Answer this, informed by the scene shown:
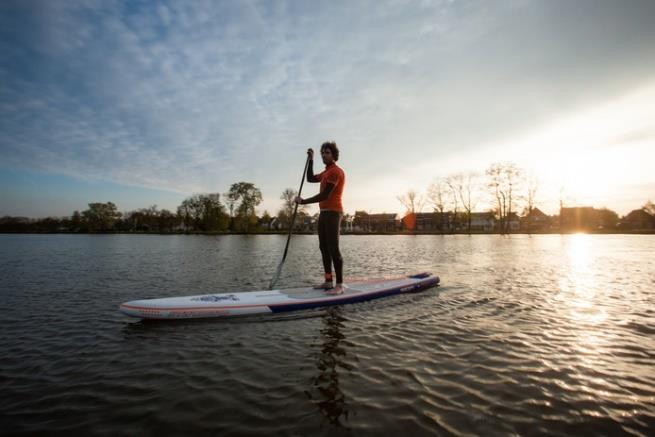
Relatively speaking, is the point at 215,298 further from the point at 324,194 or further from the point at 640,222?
the point at 640,222

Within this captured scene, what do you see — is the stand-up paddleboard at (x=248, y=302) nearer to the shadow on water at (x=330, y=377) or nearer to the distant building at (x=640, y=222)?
the shadow on water at (x=330, y=377)

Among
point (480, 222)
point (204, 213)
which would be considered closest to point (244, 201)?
point (204, 213)

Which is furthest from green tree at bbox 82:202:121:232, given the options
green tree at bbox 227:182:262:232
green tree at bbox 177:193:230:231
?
green tree at bbox 227:182:262:232

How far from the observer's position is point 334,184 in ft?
23.4

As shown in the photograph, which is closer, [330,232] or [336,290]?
[330,232]

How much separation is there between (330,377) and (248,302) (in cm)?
328

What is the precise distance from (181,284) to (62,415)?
322 inches

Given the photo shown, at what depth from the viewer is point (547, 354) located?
4.48 m

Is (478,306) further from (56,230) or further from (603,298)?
(56,230)

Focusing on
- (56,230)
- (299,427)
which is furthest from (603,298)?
(56,230)

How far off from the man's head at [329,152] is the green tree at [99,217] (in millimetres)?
140462

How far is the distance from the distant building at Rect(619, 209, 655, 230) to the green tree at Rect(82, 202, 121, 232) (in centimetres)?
17383

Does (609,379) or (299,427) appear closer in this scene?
(299,427)

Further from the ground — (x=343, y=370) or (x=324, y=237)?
(x=324, y=237)
